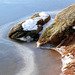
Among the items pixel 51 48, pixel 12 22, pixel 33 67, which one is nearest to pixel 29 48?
pixel 51 48

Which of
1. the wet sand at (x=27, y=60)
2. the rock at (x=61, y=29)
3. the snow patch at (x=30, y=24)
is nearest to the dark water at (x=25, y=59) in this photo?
the wet sand at (x=27, y=60)

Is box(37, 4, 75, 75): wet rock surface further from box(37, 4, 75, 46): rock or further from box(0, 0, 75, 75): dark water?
box(0, 0, 75, 75): dark water

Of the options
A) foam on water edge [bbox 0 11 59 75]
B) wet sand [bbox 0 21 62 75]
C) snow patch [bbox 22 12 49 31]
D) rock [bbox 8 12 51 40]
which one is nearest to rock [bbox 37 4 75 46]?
wet sand [bbox 0 21 62 75]

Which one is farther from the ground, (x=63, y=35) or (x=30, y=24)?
(x=30, y=24)

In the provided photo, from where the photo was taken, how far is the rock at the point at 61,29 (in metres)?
12.4

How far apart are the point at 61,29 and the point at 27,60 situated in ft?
14.0

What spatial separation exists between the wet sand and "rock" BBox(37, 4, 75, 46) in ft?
4.18

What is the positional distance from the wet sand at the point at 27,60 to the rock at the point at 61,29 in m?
1.27

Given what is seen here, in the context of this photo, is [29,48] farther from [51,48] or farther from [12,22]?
[12,22]

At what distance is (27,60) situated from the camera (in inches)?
420

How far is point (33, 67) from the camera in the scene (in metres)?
9.66

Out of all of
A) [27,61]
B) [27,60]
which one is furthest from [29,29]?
[27,61]

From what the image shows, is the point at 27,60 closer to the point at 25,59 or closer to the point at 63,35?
the point at 25,59

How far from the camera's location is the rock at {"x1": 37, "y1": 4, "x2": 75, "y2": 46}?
12383 mm
